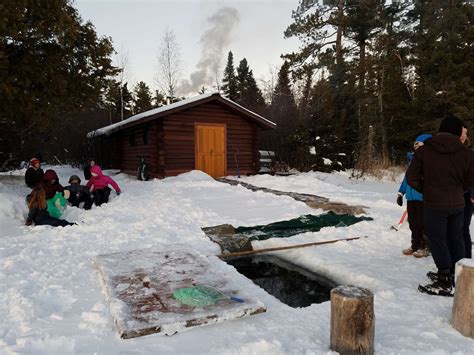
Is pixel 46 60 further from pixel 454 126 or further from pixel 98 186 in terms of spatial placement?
pixel 454 126

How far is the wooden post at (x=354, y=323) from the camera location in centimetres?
228

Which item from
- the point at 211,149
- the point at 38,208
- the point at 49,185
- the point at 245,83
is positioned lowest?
the point at 38,208

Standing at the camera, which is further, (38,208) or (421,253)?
(38,208)

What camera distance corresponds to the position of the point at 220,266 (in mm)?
4207

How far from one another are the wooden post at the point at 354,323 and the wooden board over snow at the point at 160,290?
86 cm

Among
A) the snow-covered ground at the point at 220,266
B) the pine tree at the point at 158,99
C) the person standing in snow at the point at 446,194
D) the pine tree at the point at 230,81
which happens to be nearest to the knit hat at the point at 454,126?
the person standing in snow at the point at 446,194

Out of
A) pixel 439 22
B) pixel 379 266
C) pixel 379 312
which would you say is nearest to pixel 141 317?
pixel 379 312

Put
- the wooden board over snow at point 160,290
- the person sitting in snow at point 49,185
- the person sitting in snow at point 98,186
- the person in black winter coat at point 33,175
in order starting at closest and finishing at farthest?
the wooden board over snow at point 160,290, the person sitting in snow at point 49,185, the person in black winter coat at point 33,175, the person sitting in snow at point 98,186

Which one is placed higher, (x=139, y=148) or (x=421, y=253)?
(x=139, y=148)

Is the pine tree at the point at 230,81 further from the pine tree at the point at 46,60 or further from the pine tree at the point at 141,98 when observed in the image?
the pine tree at the point at 46,60

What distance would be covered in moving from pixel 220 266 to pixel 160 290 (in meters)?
0.97

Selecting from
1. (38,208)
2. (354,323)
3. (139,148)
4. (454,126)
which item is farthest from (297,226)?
(139,148)

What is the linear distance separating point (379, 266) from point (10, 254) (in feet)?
15.9

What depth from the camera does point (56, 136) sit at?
2356 centimetres
